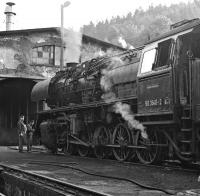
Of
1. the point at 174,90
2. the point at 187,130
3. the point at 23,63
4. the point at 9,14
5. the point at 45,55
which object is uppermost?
the point at 9,14

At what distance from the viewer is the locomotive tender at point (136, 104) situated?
827 cm

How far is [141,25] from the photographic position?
61.3 m

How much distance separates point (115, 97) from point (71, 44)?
14.3m

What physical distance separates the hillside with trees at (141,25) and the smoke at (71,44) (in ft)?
43.1

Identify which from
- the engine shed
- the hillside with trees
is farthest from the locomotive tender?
the hillside with trees

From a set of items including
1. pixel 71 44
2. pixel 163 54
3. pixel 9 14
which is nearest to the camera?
pixel 163 54

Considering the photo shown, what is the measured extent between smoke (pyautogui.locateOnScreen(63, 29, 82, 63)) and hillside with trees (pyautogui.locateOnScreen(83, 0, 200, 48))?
43.1 feet

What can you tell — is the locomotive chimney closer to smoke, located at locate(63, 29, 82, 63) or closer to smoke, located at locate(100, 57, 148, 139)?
smoke, located at locate(63, 29, 82, 63)

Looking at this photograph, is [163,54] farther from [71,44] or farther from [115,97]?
[71,44]

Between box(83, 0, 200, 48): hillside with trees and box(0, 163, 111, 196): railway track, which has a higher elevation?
box(83, 0, 200, 48): hillside with trees

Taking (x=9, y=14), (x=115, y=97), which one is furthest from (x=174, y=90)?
(x=9, y=14)

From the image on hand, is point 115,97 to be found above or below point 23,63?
below

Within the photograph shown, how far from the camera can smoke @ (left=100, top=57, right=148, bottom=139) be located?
33.2ft

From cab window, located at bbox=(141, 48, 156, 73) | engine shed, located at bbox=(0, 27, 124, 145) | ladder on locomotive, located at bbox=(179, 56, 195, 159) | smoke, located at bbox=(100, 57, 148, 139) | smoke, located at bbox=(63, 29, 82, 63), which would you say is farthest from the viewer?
engine shed, located at bbox=(0, 27, 124, 145)
